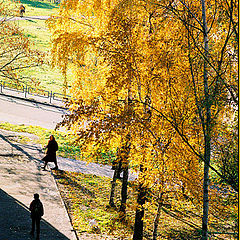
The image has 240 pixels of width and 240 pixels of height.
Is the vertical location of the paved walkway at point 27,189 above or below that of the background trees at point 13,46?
below

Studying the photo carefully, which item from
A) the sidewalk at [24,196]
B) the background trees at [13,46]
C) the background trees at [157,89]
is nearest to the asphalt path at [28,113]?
the background trees at [13,46]

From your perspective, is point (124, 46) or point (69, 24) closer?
point (124, 46)

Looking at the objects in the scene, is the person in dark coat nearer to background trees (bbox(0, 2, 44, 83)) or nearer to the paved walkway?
the paved walkway

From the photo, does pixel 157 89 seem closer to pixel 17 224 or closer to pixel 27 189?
pixel 17 224

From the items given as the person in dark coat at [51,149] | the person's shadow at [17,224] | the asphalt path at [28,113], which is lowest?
the person's shadow at [17,224]

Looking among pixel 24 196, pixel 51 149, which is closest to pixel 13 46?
pixel 51 149

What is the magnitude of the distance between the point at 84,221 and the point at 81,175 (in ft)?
13.2

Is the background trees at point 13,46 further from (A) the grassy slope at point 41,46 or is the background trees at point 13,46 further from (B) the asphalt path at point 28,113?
(A) the grassy slope at point 41,46

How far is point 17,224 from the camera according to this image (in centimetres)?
875

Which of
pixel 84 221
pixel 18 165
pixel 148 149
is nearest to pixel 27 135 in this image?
pixel 18 165

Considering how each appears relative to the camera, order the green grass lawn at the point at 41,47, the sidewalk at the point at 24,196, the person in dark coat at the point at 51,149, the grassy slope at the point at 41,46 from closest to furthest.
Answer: the sidewalk at the point at 24,196 → the person in dark coat at the point at 51,149 → the green grass lawn at the point at 41,47 → the grassy slope at the point at 41,46

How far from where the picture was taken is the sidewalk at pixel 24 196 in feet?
28.3

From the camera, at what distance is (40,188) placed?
1130 cm

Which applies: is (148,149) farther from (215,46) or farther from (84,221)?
(84,221)
